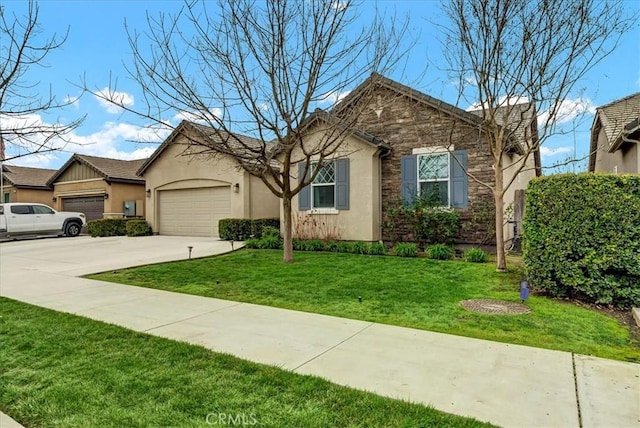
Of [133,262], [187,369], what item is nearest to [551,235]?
[187,369]

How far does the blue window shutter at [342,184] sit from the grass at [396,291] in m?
2.30

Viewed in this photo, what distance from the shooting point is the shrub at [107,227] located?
19312 millimetres

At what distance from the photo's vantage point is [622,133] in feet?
30.7

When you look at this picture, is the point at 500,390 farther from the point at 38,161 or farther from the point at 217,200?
the point at 217,200

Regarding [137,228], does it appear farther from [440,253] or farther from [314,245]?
[440,253]

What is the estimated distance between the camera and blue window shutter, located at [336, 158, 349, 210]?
12.8 meters

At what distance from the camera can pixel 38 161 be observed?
586cm

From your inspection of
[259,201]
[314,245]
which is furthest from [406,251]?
[259,201]

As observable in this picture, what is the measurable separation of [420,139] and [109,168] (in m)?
18.1

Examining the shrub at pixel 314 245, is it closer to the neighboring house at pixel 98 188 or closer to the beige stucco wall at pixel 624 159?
the beige stucco wall at pixel 624 159

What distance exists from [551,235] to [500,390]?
3899 millimetres

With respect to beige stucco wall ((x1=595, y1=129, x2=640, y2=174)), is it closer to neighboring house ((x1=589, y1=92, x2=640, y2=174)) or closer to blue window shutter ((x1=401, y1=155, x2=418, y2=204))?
neighboring house ((x1=589, y1=92, x2=640, y2=174))

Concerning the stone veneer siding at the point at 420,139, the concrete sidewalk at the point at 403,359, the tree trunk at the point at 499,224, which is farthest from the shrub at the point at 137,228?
the tree trunk at the point at 499,224

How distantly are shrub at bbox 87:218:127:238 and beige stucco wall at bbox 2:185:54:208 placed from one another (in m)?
9.07
